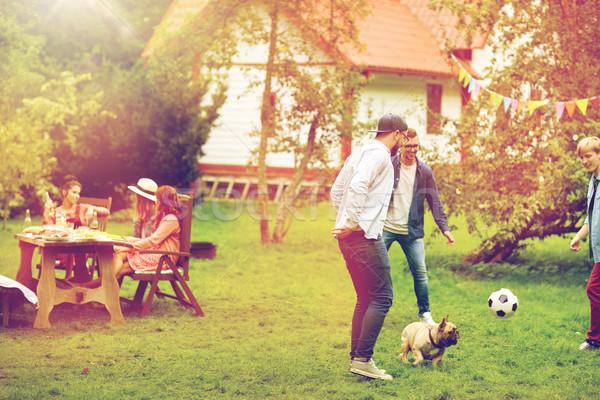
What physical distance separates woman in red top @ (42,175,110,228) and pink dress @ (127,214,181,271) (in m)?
1.03

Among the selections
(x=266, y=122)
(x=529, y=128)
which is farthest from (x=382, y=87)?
(x=529, y=128)

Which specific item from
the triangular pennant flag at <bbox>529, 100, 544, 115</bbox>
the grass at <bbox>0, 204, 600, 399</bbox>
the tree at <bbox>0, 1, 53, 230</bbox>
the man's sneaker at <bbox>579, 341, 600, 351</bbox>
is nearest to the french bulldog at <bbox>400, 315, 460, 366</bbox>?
the grass at <bbox>0, 204, 600, 399</bbox>

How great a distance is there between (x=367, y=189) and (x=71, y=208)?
449cm

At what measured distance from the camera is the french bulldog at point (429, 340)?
551 cm

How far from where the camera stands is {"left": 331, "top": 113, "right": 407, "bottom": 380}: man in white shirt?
502 centimetres

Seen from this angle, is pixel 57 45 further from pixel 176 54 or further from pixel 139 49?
pixel 176 54

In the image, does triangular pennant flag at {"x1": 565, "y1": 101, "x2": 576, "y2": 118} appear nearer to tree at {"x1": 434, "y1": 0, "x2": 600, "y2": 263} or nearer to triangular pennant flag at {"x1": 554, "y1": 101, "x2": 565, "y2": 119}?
triangular pennant flag at {"x1": 554, "y1": 101, "x2": 565, "y2": 119}

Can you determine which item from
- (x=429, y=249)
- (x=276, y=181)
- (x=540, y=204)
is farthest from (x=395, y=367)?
(x=276, y=181)

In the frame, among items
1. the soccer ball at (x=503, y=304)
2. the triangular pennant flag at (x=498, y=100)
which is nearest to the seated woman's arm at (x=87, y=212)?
the soccer ball at (x=503, y=304)

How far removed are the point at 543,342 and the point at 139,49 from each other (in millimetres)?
21337

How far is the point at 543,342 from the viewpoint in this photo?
657 cm

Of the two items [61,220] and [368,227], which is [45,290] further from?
[368,227]

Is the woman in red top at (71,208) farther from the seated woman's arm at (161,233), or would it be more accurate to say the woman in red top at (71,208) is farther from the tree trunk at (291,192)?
the tree trunk at (291,192)

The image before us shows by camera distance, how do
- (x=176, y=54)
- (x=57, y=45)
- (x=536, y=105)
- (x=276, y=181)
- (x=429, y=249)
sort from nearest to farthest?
(x=536, y=105) → (x=429, y=249) → (x=176, y=54) → (x=276, y=181) → (x=57, y=45)
